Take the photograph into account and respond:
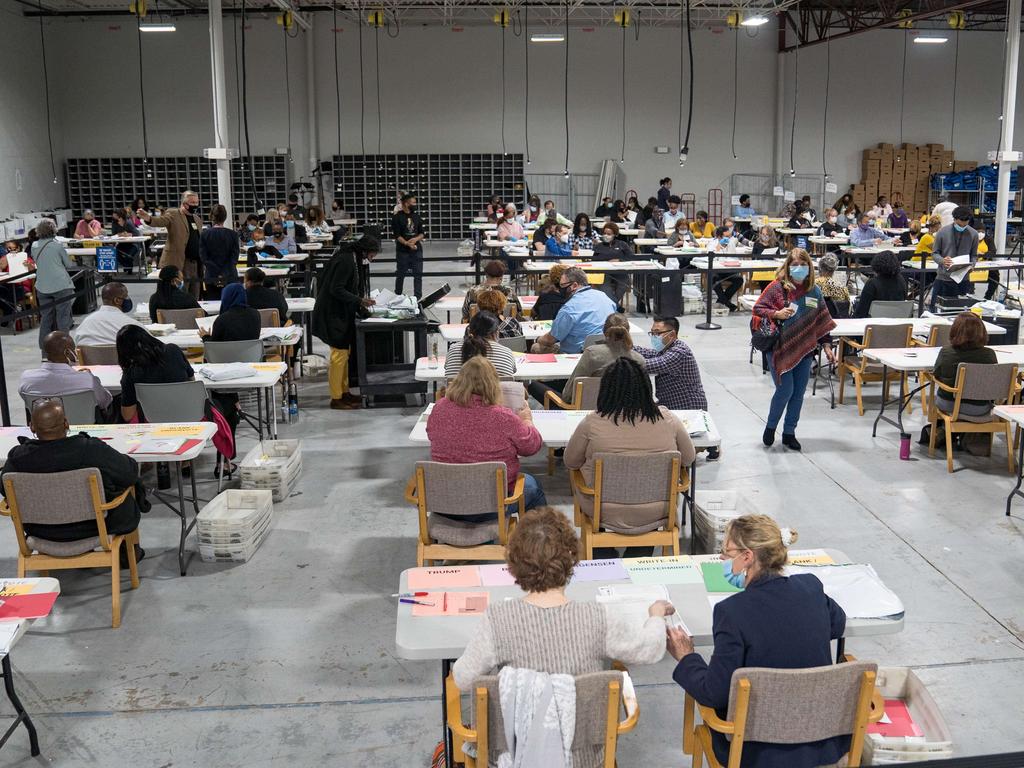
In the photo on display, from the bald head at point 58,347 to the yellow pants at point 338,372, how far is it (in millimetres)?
2484

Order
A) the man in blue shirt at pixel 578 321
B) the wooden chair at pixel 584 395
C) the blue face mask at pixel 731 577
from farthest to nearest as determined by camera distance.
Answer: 1. the man in blue shirt at pixel 578 321
2. the wooden chair at pixel 584 395
3. the blue face mask at pixel 731 577

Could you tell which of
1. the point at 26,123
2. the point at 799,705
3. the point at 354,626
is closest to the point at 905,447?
the point at 354,626

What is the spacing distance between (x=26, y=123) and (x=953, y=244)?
16402 millimetres

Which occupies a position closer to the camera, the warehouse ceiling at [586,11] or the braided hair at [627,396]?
the braided hair at [627,396]

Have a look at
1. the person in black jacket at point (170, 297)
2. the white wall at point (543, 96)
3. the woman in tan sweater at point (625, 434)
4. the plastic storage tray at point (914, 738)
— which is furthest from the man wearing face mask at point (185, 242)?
the white wall at point (543, 96)

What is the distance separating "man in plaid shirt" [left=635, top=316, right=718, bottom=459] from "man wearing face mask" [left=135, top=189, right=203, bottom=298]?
20.1ft

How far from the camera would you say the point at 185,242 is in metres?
10.4

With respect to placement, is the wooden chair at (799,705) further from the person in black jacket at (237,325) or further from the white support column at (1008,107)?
the white support column at (1008,107)

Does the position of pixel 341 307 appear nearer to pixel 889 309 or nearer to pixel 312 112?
pixel 889 309

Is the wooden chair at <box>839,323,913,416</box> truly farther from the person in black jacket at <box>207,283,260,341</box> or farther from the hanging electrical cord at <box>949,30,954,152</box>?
the hanging electrical cord at <box>949,30,954,152</box>

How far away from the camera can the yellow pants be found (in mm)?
7953

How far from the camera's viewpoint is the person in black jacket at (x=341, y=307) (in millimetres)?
7781

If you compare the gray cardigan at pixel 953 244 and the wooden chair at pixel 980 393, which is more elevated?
the gray cardigan at pixel 953 244

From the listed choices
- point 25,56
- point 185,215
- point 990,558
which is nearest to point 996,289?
point 990,558
